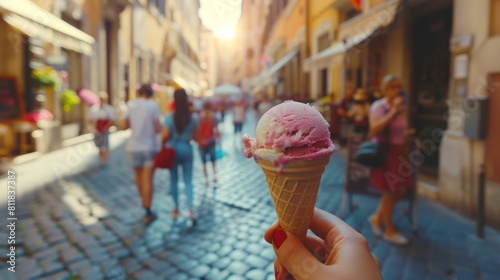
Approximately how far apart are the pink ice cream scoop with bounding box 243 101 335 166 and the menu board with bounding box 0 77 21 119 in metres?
9.27

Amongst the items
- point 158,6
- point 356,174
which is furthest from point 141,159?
point 158,6

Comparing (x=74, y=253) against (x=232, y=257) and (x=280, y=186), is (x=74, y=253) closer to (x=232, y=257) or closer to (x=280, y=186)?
(x=232, y=257)

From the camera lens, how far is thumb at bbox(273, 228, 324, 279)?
3.31 ft

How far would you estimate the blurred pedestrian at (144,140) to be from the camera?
4859 mm

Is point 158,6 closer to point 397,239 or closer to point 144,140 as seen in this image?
point 144,140

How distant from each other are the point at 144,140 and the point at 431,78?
5313 mm

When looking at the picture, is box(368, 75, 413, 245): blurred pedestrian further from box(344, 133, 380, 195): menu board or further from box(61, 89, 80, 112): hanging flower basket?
box(61, 89, 80, 112): hanging flower basket

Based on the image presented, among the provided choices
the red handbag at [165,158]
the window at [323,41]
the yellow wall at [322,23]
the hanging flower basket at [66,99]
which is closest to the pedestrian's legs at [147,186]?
the red handbag at [165,158]

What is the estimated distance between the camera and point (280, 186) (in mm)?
1229

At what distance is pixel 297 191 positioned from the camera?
1211 millimetres

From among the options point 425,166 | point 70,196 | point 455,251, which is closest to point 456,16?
point 425,166

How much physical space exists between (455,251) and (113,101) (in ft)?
49.6

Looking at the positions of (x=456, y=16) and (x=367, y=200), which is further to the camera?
(x=367, y=200)

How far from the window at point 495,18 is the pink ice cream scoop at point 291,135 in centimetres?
480
